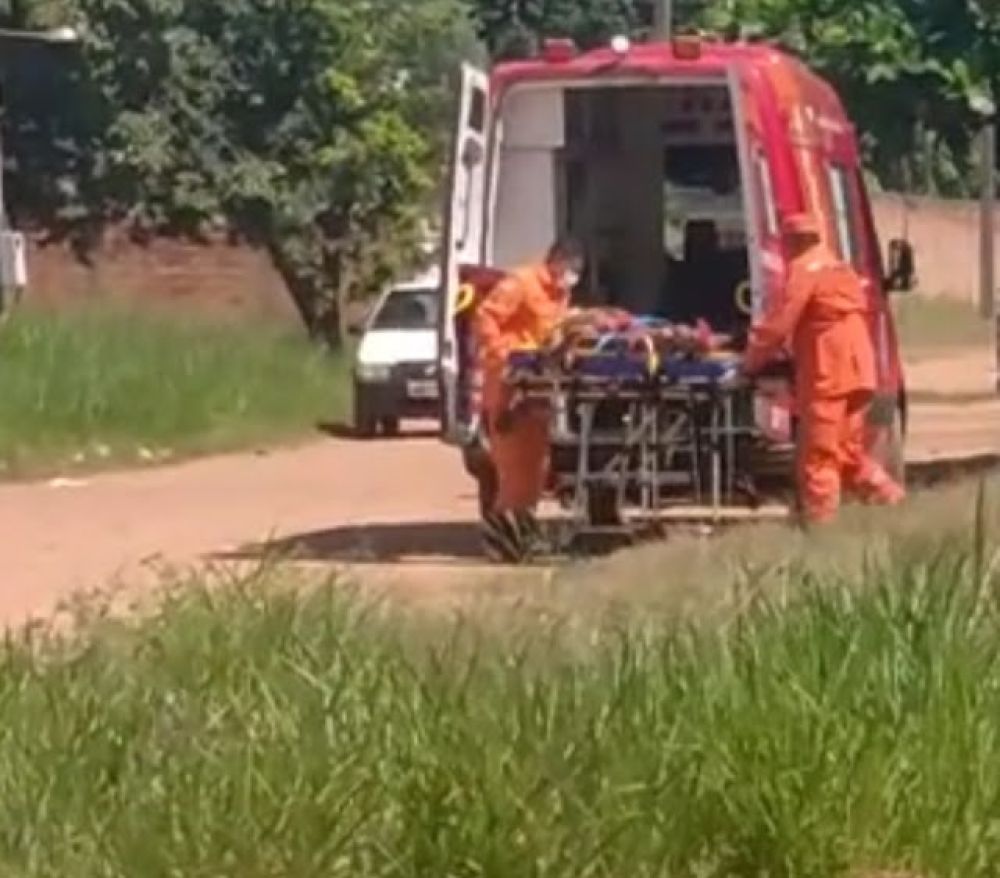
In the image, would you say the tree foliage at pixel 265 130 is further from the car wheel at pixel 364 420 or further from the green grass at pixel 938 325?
the green grass at pixel 938 325

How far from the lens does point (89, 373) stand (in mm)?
32625

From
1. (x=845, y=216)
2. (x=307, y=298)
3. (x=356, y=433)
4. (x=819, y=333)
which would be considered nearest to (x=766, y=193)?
(x=819, y=333)

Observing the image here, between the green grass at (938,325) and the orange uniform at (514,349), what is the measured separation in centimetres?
4172

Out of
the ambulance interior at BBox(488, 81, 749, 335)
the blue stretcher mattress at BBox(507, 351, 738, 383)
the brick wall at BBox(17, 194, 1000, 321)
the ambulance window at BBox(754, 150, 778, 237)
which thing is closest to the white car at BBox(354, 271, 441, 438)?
the brick wall at BBox(17, 194, 1000, 321)

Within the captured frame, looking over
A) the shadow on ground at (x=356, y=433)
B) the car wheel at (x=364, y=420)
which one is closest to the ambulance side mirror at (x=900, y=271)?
the shadow on ground at (x=356, y=433)

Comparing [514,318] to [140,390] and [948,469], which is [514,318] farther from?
[140,390]

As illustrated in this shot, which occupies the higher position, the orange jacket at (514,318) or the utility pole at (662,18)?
the orange jacket at (514,318)

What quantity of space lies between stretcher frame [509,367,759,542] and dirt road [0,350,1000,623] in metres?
0.87

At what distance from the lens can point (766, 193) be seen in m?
19.1

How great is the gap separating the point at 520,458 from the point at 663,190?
3.01 m

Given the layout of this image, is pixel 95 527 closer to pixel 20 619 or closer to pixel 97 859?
pixel 20 619

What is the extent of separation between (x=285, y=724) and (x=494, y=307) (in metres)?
10.4

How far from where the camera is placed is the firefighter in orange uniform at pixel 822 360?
18.4 meters

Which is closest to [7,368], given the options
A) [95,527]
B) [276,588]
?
[95,527]
